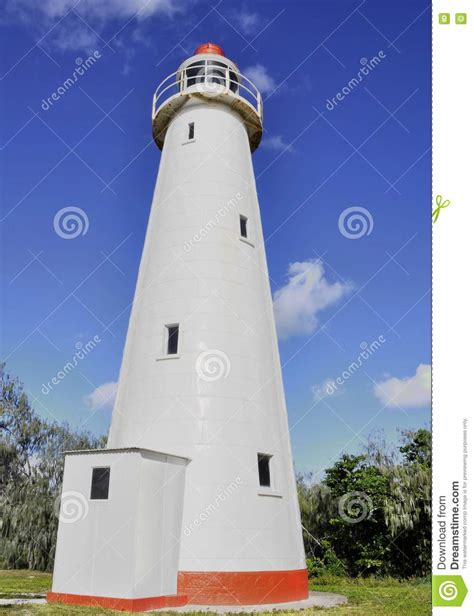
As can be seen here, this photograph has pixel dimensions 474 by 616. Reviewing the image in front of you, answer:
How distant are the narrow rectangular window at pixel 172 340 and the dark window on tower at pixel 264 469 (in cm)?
369

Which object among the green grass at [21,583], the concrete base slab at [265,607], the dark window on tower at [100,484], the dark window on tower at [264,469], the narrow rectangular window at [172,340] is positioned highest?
the narrow rectangular window at [172,340]

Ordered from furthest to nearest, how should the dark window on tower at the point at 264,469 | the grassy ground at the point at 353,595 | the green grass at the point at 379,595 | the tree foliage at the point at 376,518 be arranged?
the tree foliage at the point at 376,518 < the dark window on tower at the point at 264,469 < the green grass at the point at 379,595 < the grassy ground at the point at 353,595

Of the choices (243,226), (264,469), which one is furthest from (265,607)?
(243,226)

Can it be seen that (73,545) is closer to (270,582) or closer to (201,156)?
(270,582)

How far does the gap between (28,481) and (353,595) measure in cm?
1900

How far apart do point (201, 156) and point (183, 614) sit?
42.3ft

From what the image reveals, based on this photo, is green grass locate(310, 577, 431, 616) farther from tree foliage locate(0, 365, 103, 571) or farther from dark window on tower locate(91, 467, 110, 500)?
tree foliage locate(0, 365, 103, 571)

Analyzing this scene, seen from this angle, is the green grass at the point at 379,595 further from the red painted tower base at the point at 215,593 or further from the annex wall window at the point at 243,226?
the annex wall window at the point at 243,226

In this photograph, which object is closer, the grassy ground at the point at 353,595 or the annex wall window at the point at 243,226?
the grassy ground at the point at 353,595

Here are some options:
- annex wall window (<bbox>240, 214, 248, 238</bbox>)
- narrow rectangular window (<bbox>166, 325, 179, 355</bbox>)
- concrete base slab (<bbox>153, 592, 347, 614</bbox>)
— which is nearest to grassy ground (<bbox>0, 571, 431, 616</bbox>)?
concrete base slab (<bbox>153, 592, 347, 614</bbox>)

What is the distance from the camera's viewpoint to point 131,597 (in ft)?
40.4

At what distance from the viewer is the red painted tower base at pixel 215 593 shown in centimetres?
1255
